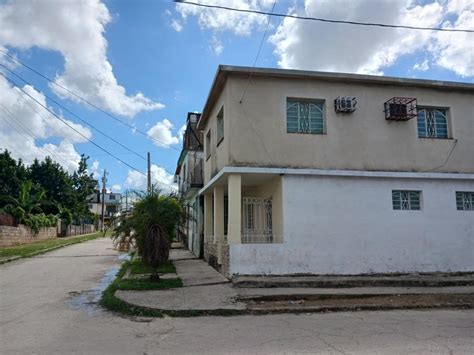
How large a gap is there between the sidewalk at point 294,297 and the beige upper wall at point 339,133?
337 centimetres

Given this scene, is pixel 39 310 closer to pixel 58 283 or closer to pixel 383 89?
pixel 58 283

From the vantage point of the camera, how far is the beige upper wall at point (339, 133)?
11.3 meters

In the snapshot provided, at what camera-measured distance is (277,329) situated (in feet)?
21.6

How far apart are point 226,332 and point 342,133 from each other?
7324 millimetres

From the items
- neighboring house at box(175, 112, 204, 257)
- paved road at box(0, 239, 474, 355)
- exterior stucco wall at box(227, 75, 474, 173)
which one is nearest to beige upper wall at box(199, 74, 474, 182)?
exterior stucco wall at box(227, 75, 474, 173)

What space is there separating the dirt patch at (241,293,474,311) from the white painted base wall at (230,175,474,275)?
1.92 metres

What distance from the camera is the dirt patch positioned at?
26.8 feet

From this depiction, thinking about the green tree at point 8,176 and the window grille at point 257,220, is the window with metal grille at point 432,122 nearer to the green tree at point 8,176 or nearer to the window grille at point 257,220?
the window grille at point 257,220

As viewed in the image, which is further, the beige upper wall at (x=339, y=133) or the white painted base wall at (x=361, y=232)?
the beige upper wall at (x=339, y=133)

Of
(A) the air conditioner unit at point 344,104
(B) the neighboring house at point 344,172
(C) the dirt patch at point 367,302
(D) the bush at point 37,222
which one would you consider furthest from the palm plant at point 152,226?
(D) the bush at point 37,222

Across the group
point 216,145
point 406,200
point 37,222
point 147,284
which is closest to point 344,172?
point 406,200

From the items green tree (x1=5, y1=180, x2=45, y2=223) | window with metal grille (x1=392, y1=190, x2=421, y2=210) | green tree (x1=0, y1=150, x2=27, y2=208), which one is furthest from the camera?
green tree (x1=0, y1=150, x2=27, y2=208)

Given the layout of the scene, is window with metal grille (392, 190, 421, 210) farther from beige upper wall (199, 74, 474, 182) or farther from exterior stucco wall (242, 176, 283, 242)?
exterior stucco wall (242, 176, 283, 242)

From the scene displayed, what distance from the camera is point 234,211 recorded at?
11.0 m
